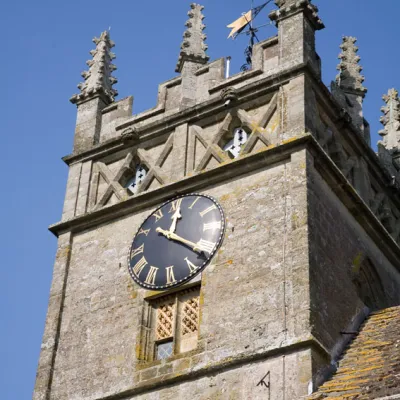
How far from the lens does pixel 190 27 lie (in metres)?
23.3

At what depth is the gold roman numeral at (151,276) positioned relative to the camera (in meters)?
19.7

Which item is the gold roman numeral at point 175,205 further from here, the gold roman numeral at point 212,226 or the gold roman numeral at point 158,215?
the gold roman numeral at point 212,226

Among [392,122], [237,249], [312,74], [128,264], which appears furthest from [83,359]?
[392,122]

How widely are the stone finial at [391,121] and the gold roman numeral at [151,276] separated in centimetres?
719

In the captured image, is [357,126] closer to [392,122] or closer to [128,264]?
[392,122]

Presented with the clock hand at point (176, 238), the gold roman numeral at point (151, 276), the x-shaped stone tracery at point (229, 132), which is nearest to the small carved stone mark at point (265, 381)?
the clock hand at point (176, 238)

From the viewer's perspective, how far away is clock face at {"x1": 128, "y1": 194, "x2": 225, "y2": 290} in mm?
19516

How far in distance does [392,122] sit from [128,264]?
7.89 metres

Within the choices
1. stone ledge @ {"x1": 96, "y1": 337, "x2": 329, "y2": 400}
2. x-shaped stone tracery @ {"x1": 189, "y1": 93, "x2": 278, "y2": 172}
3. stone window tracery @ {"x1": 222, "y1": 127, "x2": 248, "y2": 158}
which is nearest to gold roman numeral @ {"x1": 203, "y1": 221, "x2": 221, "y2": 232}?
x-shaped stone tracery @ {"x1": 189, "y1": 93, "x2": 278, "y2": 172}

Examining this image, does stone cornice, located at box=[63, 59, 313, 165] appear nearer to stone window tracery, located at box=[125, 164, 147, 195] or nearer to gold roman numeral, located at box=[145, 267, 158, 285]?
stone window tracery, located at box=[125, 164, 147, 195]

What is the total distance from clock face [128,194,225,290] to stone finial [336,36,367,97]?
4555 mm

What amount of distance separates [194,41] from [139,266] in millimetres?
5104

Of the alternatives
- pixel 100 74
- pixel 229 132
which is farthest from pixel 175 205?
pixel 100 74

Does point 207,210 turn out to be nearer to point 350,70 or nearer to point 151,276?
point 151,276
